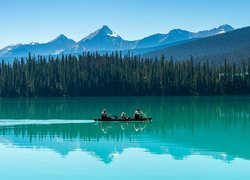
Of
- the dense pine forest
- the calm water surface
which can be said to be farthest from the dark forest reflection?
the dense pine forest

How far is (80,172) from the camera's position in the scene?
26844 millimetres

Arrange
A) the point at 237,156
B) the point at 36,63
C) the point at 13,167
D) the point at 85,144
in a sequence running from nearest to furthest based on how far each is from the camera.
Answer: the point at 13,167 → the point at 237,156 → the point at 85,144 → the point at 36,63

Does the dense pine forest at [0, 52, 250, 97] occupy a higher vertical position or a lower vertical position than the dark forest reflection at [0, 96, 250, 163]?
higher

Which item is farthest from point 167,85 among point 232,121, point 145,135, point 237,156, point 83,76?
point 237,156

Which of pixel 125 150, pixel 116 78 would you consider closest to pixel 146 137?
pixel 125 150

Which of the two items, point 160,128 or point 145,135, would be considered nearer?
point 145,135

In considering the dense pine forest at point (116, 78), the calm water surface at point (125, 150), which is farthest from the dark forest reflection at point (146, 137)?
the dense pine forest at point (116, 78)

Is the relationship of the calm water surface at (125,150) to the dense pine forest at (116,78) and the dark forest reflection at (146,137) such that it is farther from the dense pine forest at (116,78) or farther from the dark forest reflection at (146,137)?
the dense pine forest at (116,78)

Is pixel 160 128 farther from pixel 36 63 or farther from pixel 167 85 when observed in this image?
pixel 36 63

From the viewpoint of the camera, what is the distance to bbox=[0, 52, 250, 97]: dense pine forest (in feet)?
505

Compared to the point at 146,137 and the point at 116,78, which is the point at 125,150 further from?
the point at 116,78

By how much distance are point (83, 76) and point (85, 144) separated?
125721 millimetres

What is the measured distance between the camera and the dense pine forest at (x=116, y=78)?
505 feet

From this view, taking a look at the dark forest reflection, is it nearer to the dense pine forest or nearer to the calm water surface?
the calm water surface
